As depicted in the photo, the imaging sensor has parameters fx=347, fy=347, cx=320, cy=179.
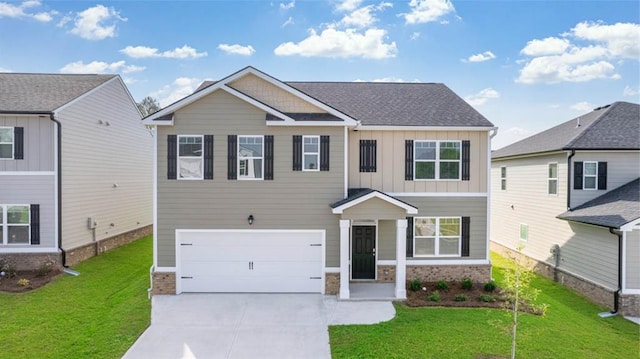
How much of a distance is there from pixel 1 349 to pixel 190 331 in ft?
12.6

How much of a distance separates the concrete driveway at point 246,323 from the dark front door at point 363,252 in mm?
1727

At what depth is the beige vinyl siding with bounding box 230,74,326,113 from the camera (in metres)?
11.5

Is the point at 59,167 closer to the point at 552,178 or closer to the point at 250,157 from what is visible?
the point at 250,157

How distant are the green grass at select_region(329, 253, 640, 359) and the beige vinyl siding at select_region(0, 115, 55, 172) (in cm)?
1224

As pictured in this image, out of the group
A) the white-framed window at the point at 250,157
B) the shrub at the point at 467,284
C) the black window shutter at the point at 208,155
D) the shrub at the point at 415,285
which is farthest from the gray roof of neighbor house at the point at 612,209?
the black window shutter at the point at 208,155

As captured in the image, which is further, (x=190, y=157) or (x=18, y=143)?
(x=18, y=143)

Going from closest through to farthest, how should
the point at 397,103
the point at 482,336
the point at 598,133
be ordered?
1. the point at 482,336
2. the point at 598,133
3. the point at 397,103

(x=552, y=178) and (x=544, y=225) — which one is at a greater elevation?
(x=552, y=178)

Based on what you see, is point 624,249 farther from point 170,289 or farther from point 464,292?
point 170,289

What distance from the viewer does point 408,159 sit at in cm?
1206

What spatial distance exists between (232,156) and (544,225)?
41.7ft

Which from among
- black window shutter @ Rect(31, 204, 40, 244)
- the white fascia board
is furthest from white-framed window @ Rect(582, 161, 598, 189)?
black window shutter @ Rect(31, 204, 40, 244)

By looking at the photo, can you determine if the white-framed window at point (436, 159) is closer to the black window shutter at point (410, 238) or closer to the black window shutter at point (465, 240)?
the black window shutter at point (410, 238)

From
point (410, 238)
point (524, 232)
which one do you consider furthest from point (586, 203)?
point (410, 238)
